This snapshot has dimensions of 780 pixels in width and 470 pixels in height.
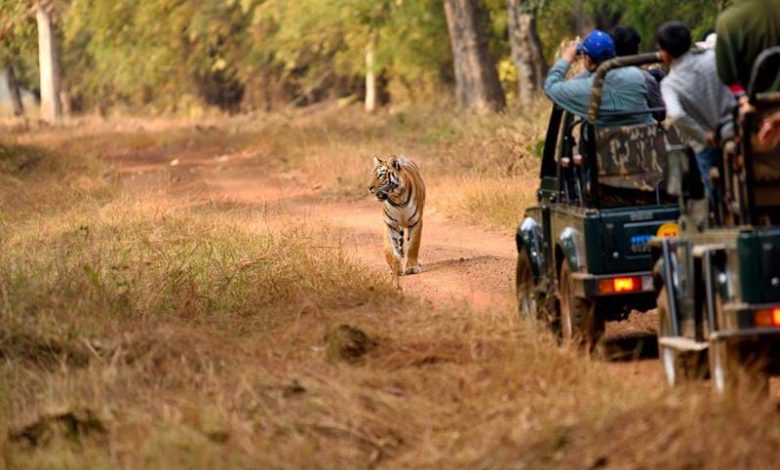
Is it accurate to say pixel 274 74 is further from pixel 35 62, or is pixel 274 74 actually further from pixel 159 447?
pixel 159 447

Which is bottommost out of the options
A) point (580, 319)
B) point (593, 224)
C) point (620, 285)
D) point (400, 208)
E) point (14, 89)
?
point (580, 319)

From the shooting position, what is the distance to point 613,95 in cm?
1033

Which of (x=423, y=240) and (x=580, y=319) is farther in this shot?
(x=423, y=240)

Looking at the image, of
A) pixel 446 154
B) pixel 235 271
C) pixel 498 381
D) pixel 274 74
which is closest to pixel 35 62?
pixel 274 74

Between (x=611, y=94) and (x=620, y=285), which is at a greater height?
(x=611, y=94)

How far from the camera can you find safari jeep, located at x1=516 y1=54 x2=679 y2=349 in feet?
31.2

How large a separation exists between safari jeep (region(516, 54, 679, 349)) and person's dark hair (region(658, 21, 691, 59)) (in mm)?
998

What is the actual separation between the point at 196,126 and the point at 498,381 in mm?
34977

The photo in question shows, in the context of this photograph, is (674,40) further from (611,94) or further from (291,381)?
(291,381)

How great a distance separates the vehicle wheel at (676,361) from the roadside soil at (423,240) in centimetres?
11

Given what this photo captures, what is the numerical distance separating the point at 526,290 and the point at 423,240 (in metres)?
6.78

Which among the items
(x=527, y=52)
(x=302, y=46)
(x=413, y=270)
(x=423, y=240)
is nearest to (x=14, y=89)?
(x=302, y=46)

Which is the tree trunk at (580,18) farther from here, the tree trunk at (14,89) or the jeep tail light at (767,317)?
the tree trunk at (14,89)

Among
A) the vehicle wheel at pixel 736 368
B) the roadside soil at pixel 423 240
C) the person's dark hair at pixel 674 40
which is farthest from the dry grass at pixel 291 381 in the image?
the person's dark hair at pixel 674 40
